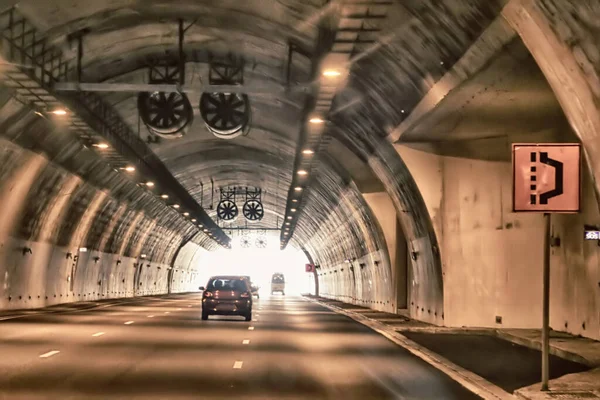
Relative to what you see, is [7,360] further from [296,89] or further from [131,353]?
[296,89]

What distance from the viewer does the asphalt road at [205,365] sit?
15.1 metres

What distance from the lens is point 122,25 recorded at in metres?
26.6

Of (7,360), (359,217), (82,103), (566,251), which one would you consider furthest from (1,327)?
(359,217)

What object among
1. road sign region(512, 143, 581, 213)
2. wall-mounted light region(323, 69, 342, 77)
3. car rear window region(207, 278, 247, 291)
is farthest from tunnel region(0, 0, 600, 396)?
car rear window region(207, 278, 247, 291)

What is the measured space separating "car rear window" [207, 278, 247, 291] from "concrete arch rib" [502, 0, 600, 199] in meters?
24.4

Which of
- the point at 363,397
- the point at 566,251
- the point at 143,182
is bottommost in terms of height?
the point at 363,397

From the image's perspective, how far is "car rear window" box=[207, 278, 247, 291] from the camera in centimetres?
3918

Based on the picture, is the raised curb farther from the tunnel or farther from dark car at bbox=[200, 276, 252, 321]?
dark car at bbox=[200, 276, 252, 321]

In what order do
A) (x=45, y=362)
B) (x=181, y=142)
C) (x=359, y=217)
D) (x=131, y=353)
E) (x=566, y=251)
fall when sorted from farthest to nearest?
(x=359, y=217) < (x=181, y=142) < (x=566, y=251) < (x=131, y=353) < (x=45, y=362)

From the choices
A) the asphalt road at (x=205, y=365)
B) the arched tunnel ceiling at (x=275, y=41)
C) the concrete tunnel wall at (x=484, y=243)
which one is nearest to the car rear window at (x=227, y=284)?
the asphalt road at (x=205, y=365)

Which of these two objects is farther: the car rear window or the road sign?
the car rear window

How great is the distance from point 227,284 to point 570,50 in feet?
86.7

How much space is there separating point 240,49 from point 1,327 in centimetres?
1026

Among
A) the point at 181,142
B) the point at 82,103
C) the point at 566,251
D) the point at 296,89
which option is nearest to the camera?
the point at 296,89
